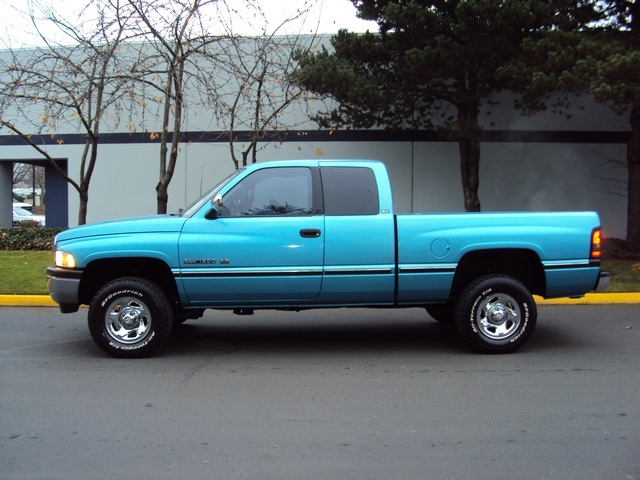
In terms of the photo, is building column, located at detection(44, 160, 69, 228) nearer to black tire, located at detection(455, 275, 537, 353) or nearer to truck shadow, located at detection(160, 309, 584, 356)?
truck shadow, located at detection(160, 309, 584, 356)

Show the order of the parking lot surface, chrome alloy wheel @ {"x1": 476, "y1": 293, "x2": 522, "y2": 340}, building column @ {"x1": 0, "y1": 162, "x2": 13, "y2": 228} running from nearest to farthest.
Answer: the parking lot surface, chrome alloy wheel @ {"x1": 476, "y1": 293, "x2": 522, "y2": 340}, building column @ {"x1": 0, "y1": 162, "x2": 13, "y2": 228}

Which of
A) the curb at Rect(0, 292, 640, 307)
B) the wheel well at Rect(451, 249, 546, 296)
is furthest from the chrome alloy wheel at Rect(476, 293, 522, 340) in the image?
the curb at Rect(0, 292, 640, 307)

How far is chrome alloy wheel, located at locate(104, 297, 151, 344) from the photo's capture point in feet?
21.1

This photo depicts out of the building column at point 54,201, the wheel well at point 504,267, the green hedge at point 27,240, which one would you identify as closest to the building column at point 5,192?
the building column at point 54,201

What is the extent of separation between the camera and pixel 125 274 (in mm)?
6719

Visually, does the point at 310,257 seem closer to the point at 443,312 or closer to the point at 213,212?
the point at 213,212

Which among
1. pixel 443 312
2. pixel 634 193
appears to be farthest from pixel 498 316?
pixel 634 193

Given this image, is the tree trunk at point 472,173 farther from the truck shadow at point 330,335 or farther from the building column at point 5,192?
the building column at point 5,192

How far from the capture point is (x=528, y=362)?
6324mm

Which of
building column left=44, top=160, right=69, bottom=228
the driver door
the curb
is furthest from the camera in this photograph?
building column left=44, top=160, right=69, bottom=228

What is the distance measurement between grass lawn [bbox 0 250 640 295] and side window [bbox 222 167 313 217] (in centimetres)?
493

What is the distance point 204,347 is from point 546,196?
12.3m

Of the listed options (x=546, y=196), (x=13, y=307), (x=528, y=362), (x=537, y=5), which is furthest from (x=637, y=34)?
(x=13, y=307)

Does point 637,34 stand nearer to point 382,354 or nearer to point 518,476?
point 382,354
